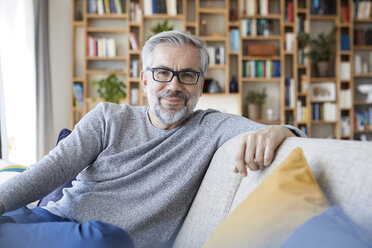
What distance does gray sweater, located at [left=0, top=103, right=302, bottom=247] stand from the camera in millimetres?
1275

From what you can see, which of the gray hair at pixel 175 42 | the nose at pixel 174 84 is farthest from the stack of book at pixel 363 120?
the nose at pixel 174 84

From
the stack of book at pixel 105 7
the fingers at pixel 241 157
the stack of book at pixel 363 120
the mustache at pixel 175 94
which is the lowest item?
the stack of book at pixel 363 120

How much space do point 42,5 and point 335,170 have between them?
475 cm

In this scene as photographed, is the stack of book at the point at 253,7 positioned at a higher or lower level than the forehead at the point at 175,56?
higher

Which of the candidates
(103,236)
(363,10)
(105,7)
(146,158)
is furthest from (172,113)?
(363,10)

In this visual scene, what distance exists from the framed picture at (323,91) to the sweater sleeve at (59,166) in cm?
477

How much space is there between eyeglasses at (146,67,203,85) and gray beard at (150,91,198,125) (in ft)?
0.17

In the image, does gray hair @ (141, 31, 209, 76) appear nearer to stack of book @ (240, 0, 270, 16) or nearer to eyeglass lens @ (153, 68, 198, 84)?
eyeglass lens @ (153, 68, 198, 84)

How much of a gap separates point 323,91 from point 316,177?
511cm

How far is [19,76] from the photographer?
427cm

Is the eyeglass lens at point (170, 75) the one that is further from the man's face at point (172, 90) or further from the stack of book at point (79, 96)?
the stack of book at point (79, 96)

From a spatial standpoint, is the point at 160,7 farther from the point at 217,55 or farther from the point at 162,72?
the point at 162,72

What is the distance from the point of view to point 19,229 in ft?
3.23

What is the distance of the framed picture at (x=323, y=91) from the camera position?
18.2ft
